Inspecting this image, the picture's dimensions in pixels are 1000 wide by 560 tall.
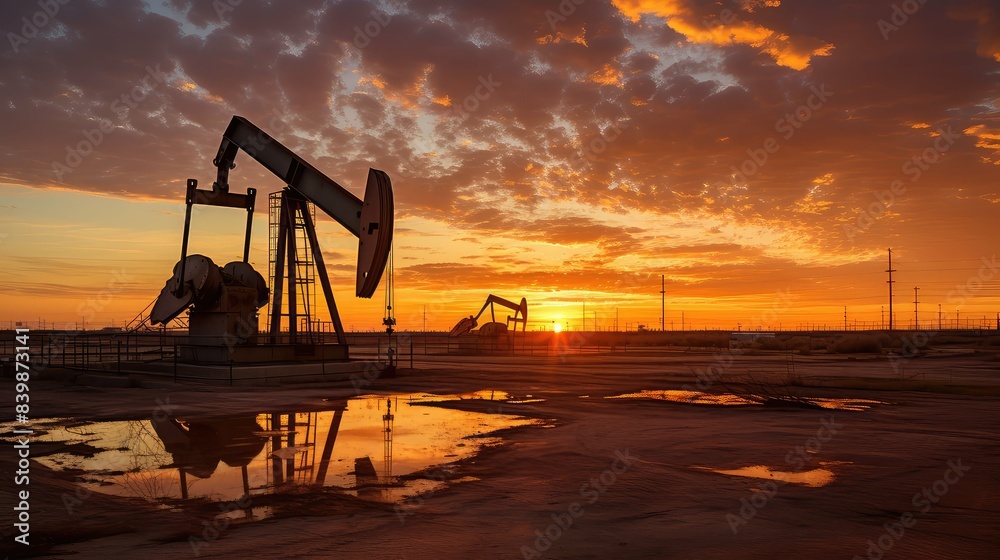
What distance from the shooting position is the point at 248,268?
23.7 meters

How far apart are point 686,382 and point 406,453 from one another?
15027mm

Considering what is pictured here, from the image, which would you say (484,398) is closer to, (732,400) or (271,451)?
(732,400)

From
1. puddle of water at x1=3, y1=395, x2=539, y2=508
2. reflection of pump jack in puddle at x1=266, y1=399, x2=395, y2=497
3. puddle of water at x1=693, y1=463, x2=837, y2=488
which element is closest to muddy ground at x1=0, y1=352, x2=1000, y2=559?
puddle of water at x1=693, y1=463, x2=837, y2=488

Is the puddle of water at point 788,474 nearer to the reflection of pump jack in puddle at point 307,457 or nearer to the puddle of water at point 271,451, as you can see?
the puddle of water at point 271,451

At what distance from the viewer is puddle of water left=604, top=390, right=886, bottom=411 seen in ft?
52.0

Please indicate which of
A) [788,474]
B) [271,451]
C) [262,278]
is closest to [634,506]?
[788,474]

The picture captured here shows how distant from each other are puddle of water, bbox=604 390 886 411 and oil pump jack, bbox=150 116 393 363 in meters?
8.18

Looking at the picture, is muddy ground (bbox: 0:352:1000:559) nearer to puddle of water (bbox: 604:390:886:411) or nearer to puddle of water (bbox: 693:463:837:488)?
puddle of water (bbox: 693:463:837:488)

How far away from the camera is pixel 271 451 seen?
9664 millimetres

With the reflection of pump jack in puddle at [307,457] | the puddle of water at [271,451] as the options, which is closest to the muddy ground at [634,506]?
the puddle of water at [271,451]

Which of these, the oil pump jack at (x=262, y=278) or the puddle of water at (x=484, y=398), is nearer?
the puddle of water at (x=484, y=398)

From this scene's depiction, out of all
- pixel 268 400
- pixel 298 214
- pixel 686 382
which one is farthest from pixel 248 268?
pixel 686 382

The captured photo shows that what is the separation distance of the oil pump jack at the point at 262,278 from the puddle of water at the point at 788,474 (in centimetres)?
1350

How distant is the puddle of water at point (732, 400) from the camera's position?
52.0ft
